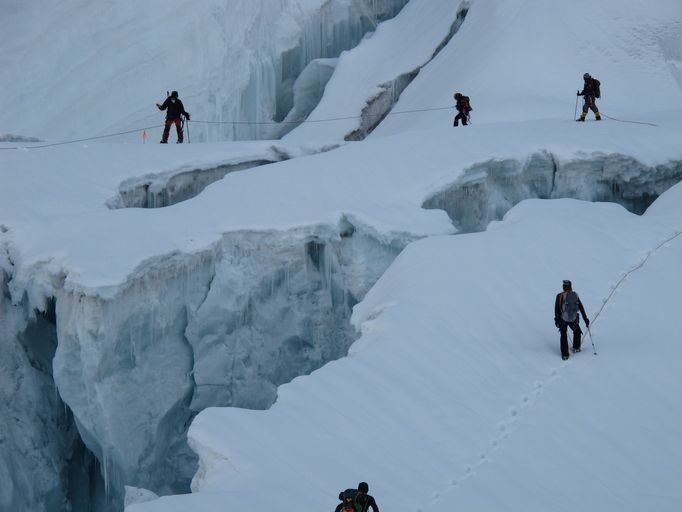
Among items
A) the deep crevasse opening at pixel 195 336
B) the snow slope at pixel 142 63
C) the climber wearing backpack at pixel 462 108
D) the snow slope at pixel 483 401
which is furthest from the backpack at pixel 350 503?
the snow slope at pixel 142 63

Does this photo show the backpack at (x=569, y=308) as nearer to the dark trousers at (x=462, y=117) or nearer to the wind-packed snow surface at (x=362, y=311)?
the wind-packed snow surface at (x=362, y=311)

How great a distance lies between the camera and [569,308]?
14.0 metres

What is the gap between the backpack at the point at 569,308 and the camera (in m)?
14.0

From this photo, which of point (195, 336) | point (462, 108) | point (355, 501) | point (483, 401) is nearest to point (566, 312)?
point (483, 401)

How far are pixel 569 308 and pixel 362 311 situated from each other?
334cm

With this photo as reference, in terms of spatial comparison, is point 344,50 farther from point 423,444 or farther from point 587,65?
point 423,444

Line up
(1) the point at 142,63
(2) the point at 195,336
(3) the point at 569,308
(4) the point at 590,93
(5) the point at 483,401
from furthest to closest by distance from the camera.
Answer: (1) the point at 142,63 < (4) the point at 590,93 < (2) the point at 195,336 < (3) the point at 569,308 < (5) the point at 483,401

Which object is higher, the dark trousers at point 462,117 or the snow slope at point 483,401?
the dark trousers at point 462,117

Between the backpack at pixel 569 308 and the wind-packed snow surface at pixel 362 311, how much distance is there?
60 centimetres

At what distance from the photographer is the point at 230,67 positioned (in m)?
28.0

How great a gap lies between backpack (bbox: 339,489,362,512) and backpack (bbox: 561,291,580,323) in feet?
17.2

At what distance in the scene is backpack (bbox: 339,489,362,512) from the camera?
9.62m

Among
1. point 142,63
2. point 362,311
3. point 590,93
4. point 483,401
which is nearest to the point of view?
point 483,401

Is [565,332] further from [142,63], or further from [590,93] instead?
[142,63]
